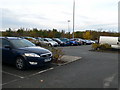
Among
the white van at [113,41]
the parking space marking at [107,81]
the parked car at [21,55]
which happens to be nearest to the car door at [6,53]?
the parked car at [21,55]

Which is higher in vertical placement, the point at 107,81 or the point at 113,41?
the point at 113,41

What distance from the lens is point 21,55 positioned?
22.0ft

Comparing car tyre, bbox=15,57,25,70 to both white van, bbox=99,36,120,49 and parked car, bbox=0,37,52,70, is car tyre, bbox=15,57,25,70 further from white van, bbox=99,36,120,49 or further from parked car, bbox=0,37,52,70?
white van, bbox=99,36,120,49

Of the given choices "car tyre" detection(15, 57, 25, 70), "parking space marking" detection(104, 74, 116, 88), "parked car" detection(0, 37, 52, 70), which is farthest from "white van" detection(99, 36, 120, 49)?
"car tyre" detection(15, 57, 25, 70)

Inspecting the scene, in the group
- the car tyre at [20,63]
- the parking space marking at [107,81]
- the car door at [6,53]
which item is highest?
the car door at [6,53]

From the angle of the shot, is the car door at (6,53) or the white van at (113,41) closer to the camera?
the car door at (6,53)

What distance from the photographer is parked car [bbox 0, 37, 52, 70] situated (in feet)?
21.7

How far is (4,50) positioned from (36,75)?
2530mm

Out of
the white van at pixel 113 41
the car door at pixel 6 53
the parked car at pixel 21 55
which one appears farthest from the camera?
the white van at pixel 113 41

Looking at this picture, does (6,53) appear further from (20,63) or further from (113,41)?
(113,41)

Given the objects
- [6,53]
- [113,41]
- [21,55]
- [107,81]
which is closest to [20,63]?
[21,55]

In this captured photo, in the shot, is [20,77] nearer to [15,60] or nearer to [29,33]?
[15,60]

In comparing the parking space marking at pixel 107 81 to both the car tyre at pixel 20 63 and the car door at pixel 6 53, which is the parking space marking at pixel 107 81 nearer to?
the car tyre at pixel 20 63

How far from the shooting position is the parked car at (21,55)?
21.7 feet
